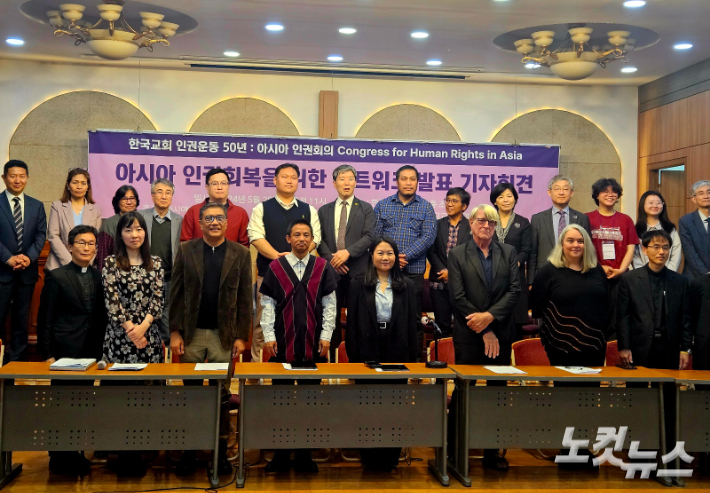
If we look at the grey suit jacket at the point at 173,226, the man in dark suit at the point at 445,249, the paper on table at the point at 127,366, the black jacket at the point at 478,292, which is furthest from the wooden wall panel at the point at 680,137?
the paper on table at the point at 127,366

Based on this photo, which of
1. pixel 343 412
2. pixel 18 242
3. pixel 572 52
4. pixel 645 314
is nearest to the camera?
pixel 343 412

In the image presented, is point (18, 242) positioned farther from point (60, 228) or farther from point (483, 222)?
point (483, 222)

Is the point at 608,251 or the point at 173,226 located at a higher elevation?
the point at 173,226

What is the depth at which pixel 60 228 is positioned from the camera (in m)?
5.40

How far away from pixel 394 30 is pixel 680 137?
11.3 ft

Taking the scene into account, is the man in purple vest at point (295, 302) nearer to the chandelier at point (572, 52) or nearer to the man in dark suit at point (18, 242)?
the man in dark suit at point (18, 242)

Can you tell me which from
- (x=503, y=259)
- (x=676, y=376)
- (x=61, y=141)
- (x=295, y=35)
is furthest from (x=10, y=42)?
(x=676, y=376)

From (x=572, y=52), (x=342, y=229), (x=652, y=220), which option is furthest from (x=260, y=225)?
(x=572, y=52)

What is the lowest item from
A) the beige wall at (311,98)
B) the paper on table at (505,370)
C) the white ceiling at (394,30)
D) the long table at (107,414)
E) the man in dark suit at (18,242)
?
the long table at (107,414)

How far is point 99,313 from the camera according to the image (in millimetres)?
3988

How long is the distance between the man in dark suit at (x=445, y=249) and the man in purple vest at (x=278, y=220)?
3.01 ft

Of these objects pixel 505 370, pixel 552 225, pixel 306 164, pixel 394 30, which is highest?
pixel 394 30

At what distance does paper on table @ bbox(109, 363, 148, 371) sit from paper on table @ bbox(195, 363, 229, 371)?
0.94 ft

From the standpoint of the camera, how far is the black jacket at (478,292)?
421 centimetres
